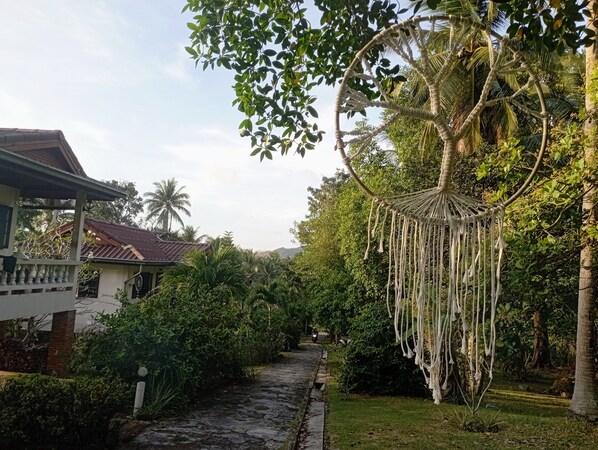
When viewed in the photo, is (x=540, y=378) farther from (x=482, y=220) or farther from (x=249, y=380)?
(x=482, y=220)

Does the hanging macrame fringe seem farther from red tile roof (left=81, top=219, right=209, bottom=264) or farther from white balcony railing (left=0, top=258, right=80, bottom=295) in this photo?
red tile roof (left=81, top=219, right=209, bottom=264)

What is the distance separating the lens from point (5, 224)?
10.1 meters

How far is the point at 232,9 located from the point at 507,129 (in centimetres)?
1278

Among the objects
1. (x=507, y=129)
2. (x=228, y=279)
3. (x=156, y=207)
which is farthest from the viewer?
(x=156, y=207)

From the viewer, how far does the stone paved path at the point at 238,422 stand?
6.62 metres

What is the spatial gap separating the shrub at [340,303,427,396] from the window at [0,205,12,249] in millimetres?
8033

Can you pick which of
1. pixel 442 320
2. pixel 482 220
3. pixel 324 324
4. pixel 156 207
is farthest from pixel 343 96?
pixel 156 207

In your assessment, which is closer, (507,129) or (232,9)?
(232,9)

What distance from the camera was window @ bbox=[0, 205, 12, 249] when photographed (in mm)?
9969

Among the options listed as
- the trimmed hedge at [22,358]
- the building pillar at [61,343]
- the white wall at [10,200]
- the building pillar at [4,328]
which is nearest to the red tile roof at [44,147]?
the white wall at [10,200]

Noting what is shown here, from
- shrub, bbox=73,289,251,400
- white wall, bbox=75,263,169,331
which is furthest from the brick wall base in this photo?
white wall, bbox=75,263,169,331

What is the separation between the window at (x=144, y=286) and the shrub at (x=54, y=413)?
12.5 metres

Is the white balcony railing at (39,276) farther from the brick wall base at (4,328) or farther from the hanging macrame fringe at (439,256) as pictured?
the hanging macrame fringe at (439,256)

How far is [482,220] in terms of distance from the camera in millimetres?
2824
